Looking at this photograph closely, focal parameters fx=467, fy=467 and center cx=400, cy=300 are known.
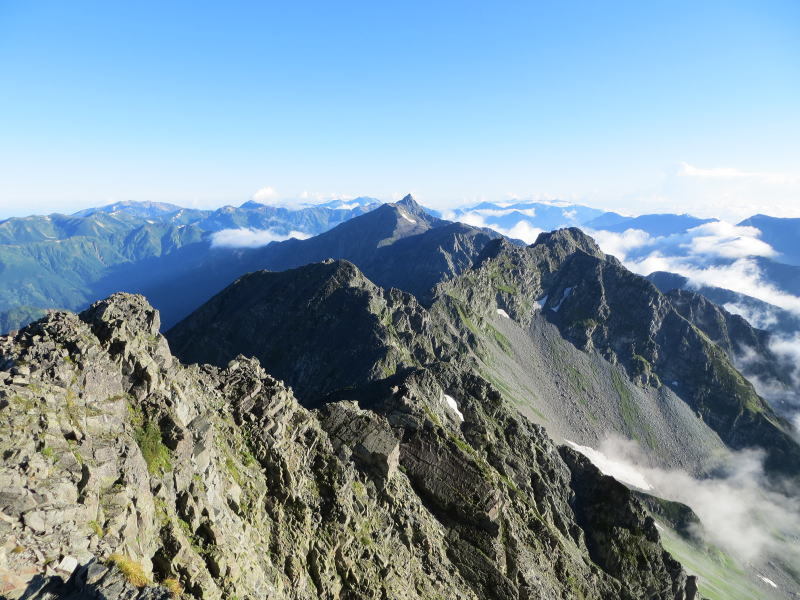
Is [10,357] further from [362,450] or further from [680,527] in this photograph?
[680,527]

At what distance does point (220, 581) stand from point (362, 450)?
29471 mm

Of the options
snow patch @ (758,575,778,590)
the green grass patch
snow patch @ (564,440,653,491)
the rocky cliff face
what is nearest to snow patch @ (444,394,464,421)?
the rocky cliff face

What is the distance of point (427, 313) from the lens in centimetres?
19525

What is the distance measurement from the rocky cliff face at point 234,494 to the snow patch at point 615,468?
109m

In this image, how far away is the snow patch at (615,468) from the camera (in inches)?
7475

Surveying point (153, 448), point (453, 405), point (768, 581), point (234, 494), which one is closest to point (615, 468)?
point (768, 581)

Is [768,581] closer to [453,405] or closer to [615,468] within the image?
[615,468]

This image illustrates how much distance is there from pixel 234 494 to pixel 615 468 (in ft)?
640

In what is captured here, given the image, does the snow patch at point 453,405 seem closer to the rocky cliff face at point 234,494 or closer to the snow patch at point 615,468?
the rocky cliff face at point 234,494

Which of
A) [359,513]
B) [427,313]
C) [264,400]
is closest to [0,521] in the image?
[264,400]

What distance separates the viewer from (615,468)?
194 m

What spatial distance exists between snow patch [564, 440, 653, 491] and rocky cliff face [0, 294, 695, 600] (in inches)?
4309

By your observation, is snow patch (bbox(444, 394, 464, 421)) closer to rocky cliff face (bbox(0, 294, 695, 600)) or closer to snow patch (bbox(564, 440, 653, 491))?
rocky cliff face (bbox(0, 294, 695, 600))

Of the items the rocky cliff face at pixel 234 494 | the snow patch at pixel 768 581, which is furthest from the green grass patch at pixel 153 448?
the snow patch at pixel 768 581
